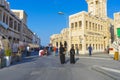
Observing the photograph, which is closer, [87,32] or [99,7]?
[87,32]

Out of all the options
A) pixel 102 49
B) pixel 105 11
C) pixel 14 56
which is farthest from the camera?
pixel 105 11

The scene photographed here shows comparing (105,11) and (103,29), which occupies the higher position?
(105,11)

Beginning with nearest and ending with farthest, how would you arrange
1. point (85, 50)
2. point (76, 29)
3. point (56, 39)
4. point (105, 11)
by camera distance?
point (85, 50)
point (76, 29)
point (105, 11)
point (56, 39)

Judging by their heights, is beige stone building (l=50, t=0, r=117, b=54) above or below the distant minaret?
below

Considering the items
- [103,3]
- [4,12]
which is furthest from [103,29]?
[4,12]

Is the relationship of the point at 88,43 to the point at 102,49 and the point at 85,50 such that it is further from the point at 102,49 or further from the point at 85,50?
the point at 102,49

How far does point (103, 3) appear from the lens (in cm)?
5794

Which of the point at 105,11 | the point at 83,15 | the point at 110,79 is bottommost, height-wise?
the point at 110,79

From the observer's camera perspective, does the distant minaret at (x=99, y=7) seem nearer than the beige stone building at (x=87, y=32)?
No

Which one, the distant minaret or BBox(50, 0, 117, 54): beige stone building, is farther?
the distant minaret

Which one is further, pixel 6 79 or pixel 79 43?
pixel 79 43

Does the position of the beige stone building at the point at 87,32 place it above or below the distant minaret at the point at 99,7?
below

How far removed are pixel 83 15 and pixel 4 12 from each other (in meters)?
18.3

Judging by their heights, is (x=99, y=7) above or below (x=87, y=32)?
above
